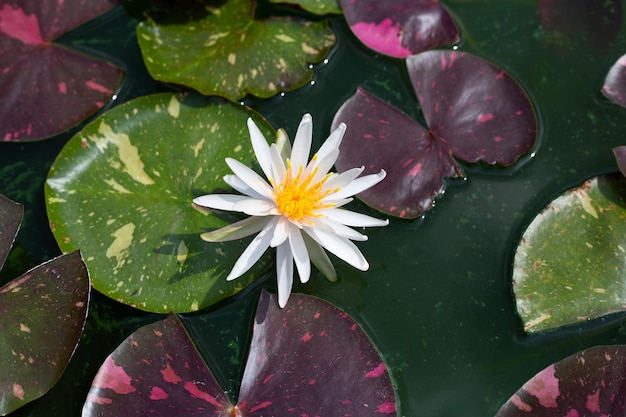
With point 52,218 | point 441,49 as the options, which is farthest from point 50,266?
point 441,49

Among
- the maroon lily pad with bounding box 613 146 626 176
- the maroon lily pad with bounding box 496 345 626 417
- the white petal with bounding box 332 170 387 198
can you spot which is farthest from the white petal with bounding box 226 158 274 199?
the maroon lily pad with bounding box 613 146 626 176

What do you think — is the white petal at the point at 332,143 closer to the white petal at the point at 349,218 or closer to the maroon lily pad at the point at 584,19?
the white petal at the point at 349,218

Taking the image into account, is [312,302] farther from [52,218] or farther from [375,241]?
[52,218]

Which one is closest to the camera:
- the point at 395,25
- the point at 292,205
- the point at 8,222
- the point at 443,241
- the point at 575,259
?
the point at 292,205

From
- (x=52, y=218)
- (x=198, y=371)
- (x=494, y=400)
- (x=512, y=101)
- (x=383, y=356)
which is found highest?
(x=52, y=218)

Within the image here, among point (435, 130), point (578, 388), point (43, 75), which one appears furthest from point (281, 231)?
point (43, 75)

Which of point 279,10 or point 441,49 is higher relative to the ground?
point 279,10

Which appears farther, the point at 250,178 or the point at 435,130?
the point at 435,130

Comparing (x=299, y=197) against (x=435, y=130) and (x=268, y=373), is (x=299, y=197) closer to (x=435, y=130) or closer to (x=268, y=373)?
(x=268, y=373)
